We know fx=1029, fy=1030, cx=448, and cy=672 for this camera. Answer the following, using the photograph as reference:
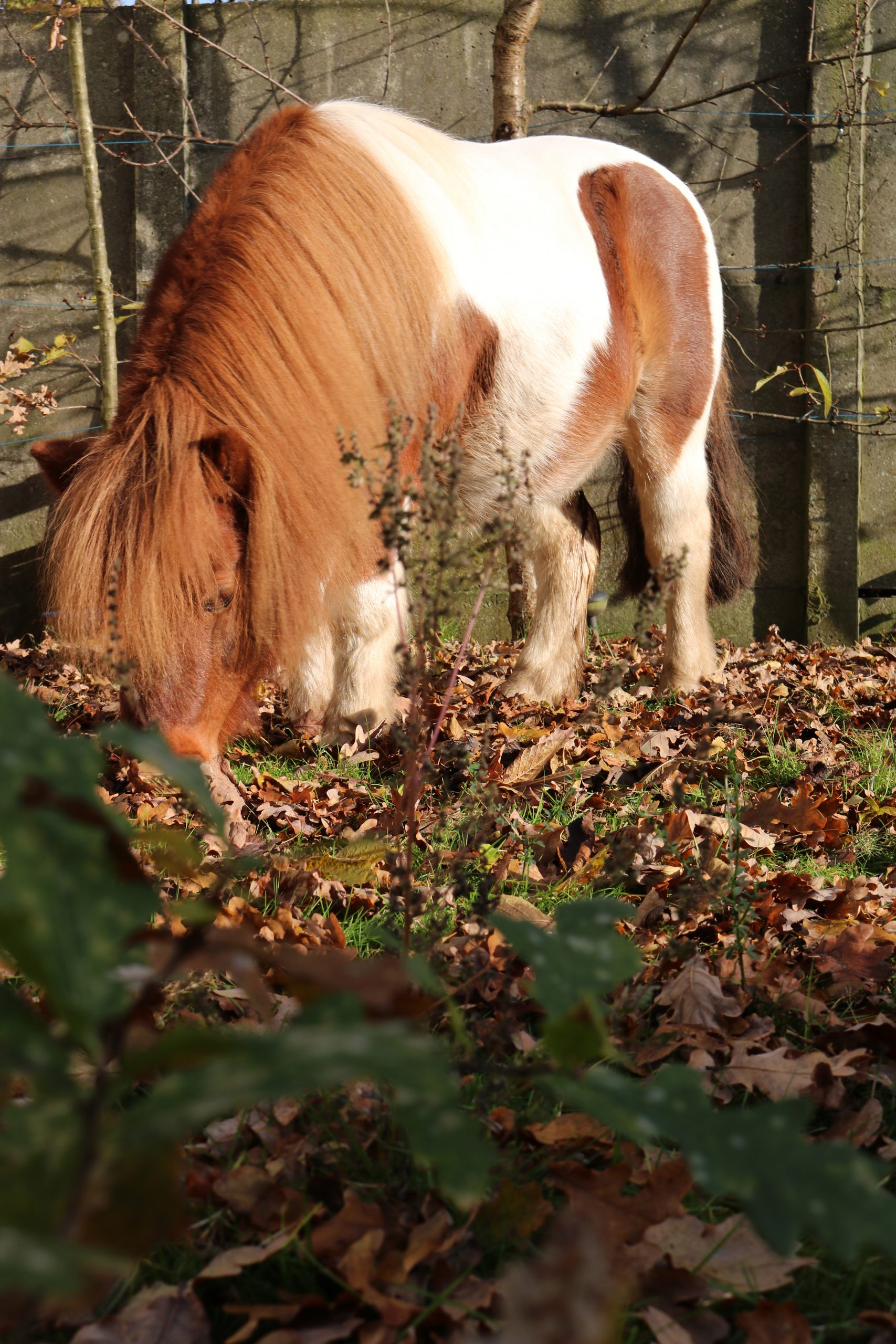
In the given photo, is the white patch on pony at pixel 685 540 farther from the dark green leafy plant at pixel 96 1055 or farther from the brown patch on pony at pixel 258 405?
the dark green leafy plant at pixel 96 1055

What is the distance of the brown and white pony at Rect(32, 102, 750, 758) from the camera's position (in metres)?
2.36

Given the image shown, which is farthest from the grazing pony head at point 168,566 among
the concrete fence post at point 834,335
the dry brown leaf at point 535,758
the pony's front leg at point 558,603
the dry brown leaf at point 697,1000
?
the concrete fence post at point 834,335

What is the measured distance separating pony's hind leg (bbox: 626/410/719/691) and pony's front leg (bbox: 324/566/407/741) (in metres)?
1.35

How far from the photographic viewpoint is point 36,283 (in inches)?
Result: 204

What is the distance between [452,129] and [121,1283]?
5490mm

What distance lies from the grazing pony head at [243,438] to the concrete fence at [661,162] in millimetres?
2653

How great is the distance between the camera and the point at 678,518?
436cm

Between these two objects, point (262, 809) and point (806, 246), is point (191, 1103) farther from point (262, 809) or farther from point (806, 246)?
point (806, 246)

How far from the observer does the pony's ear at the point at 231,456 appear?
7.75ft

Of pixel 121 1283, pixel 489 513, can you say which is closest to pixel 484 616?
pixel 489 513

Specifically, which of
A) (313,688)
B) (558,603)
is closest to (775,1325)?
(313,688)

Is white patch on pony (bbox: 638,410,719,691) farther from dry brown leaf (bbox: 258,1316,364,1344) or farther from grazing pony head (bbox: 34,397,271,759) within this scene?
dry brown leaf (bbox: 258,1316,364,1344)

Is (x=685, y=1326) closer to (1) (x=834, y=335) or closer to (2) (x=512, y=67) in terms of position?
(2) (x=512, y=67)

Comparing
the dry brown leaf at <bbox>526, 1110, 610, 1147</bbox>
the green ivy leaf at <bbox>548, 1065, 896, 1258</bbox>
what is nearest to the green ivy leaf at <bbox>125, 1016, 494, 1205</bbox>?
the green ivy leaf at <bbox>548, 1065, 896, 1258</bbox>
